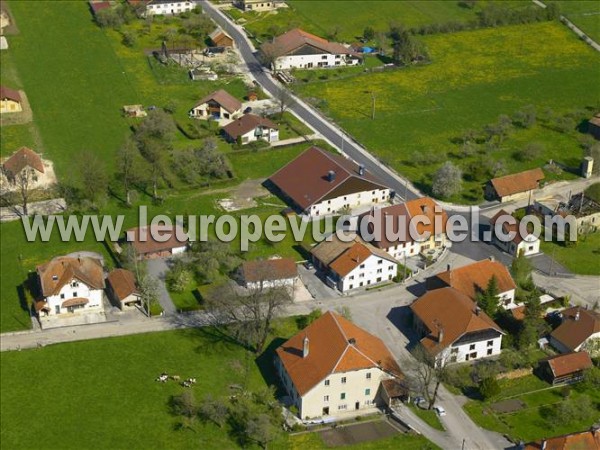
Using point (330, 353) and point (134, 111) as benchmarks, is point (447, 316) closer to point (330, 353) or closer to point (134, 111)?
point (330, 353)

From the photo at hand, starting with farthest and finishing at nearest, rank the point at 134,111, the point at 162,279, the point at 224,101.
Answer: the point at 134,111
the point at 224,101
the point at 162,279

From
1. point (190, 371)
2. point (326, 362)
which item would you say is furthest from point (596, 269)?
point (190, 371)

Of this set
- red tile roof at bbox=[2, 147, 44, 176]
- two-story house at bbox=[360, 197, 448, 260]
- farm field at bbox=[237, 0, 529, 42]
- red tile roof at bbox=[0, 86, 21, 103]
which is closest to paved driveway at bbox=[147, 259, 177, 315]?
two-story house at bbox=[360, 197, 448, 260]

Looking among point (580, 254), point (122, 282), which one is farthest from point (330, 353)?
point (580, 254)

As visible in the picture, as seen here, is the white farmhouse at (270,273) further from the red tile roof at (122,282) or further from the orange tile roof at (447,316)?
the orange tile roof at (447,316)

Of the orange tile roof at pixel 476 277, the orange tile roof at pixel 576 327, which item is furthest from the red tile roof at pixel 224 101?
the orange tile roof at pixel 576 327
